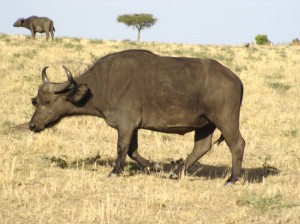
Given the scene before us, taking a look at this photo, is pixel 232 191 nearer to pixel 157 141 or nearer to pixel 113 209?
pixel 113 209

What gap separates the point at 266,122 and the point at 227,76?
6446 millimetres

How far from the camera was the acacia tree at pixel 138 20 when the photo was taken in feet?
227

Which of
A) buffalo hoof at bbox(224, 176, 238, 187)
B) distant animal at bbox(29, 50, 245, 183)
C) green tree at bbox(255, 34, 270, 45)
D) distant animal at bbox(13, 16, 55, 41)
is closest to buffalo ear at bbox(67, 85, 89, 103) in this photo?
distant animal at bbox(29, 50, 245, 183)

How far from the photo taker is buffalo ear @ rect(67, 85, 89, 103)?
9.16 m

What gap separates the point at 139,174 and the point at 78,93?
1697 millimetres

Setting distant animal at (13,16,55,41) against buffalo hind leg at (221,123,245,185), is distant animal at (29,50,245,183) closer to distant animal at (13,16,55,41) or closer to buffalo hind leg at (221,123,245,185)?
buffalo hind leg at (221,123,245,185)

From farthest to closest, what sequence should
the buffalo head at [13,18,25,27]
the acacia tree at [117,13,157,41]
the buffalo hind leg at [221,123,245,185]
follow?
the acacia tree at [117,13,157,41] → the buffalo head at [13,18,25,27] → the buffalo hind leg at [221,123,245,185]

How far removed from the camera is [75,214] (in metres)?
6.50

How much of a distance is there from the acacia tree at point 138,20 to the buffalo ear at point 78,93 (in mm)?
60316

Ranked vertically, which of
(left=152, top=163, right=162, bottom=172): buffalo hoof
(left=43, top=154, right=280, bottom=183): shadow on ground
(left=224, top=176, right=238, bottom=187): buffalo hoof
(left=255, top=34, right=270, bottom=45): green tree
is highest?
(left=255, top=34, right=270, bottom=45): green tree

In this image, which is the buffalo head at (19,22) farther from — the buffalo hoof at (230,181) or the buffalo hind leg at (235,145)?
the buffalo hoof at (230,181)

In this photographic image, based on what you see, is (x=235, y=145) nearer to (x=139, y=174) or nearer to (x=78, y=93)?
(x=139, y=174)

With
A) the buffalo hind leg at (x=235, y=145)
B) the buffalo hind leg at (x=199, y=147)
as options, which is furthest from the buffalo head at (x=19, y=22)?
the buffalo hind leg at (x=235, y=145)

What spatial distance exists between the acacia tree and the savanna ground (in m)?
50.5
